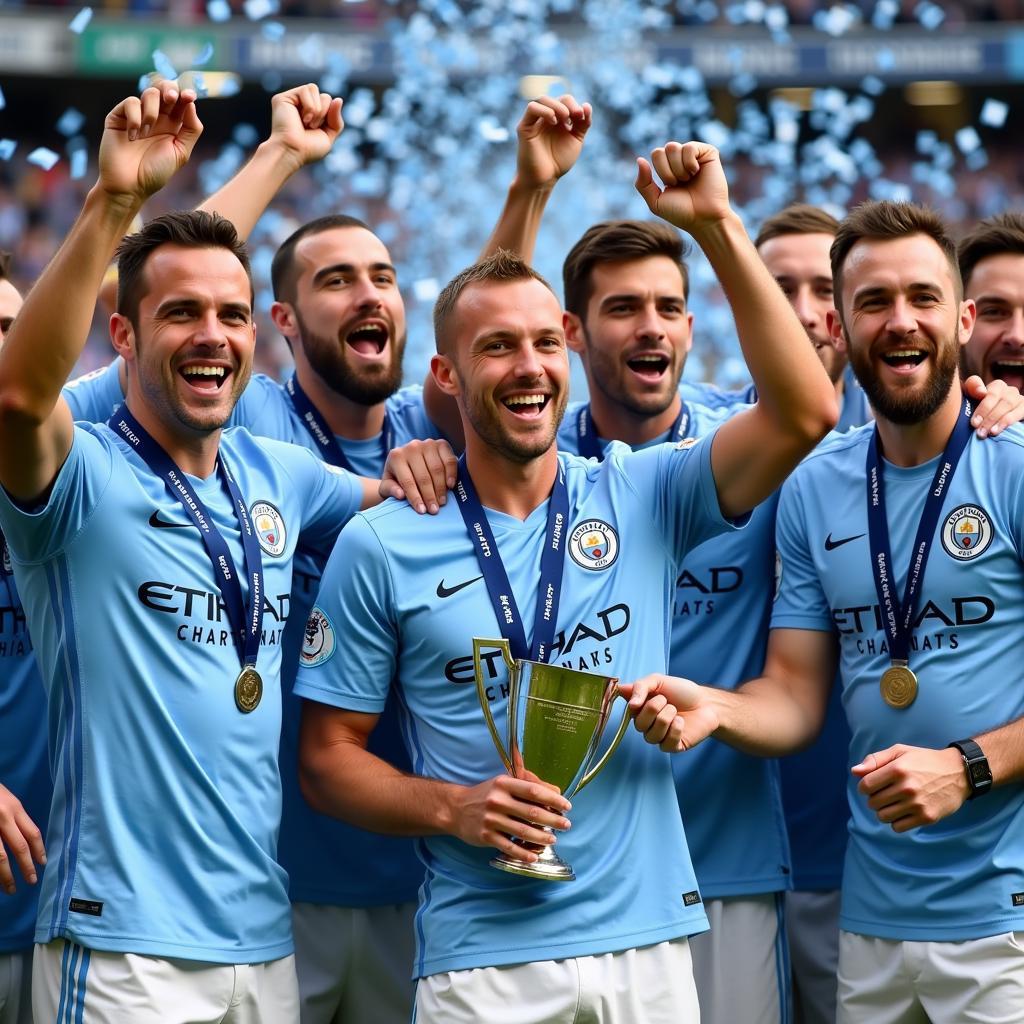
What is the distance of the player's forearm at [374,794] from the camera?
11.0 ft

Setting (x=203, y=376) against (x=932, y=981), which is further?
(x=203, y=376)

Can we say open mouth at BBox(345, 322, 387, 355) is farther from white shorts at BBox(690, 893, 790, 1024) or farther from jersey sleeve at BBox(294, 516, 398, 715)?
white shorts at BBox(690, 893, 790, 1024)

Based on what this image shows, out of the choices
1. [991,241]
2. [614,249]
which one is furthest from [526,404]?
[991,241]

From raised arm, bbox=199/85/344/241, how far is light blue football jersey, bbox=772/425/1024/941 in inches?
77.8

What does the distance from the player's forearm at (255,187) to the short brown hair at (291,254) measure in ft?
1.40

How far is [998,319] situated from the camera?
4488 mm

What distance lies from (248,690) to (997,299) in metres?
2.47

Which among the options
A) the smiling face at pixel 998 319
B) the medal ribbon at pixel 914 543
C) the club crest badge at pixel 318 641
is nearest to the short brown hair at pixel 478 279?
the club crest badge at pixel 318 641

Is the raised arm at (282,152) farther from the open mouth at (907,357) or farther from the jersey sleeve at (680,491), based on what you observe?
the open mouth at (907,357)

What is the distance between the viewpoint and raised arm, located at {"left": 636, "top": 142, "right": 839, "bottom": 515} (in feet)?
10.9

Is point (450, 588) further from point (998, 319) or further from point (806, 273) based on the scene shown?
point (806, 273)

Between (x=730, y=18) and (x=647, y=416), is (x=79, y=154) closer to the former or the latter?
(x=647, y=416)

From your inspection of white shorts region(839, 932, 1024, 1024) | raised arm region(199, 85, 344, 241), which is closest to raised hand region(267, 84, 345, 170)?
raised arm region(199, 85, 344, 241)

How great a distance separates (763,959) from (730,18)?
789 inches
